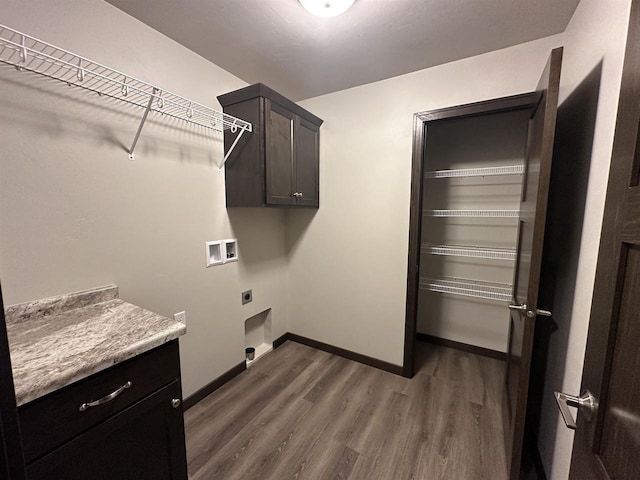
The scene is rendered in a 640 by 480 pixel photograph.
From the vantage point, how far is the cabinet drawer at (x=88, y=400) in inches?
27.7

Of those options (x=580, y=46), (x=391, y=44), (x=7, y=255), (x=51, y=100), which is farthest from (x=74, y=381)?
(x=580, y=46)

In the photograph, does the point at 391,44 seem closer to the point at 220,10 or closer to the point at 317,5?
the point at 317,5

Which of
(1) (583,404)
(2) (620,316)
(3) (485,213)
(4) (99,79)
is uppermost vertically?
(4) (99,79)

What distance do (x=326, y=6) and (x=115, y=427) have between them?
6.20 feet

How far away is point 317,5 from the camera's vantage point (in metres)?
1.22

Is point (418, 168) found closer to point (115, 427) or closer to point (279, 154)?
point (279, 154)

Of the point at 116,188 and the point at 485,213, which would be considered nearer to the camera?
the point at 116,188

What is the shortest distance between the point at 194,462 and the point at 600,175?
2358mm

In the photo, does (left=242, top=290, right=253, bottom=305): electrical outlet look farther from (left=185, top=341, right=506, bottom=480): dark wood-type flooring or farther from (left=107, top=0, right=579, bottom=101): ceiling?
(left=107, top=0, right=579, bottom=101): ceiling

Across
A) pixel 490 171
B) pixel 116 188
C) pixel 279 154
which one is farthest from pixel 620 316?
pixel 116 188

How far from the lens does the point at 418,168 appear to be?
197 cm

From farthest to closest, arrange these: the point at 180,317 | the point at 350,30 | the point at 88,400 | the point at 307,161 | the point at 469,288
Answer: the point at 469,288 → the point at 307,161 → the point at 180,317 → the point at 350,30 → the point at 88,400

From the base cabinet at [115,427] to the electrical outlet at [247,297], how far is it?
117cm

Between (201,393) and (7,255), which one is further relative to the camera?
(201,393)
